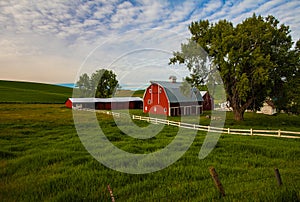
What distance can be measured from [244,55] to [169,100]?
14419 mm

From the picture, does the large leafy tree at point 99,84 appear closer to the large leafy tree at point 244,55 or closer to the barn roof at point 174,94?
the barn roof at point 174,94

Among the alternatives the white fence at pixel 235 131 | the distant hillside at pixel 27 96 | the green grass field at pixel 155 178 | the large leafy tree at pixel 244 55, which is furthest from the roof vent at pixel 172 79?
the distant hillside at pixel 27 96

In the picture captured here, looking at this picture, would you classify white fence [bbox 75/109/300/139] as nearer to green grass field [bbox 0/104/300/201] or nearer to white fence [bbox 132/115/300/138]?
white fence [bbox 132/115/300/138]

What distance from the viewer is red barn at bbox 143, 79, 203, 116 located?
37125mm

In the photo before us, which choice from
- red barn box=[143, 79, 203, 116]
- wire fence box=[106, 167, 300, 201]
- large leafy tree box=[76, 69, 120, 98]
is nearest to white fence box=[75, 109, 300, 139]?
red barn box=[143, 79, 203, 116]

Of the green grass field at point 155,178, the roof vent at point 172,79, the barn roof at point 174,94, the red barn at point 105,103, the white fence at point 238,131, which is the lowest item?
the green grass field at point 155,178

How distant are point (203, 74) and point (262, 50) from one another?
24.7 feet

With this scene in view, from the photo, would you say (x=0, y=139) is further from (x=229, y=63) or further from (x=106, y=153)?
(x=229, y=63)

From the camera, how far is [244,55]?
25.8 metres

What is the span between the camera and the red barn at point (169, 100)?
1462 inches

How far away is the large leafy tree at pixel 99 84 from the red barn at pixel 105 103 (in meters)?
14.0

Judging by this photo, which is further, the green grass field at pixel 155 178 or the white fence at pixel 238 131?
the white fence at pixel 238 131

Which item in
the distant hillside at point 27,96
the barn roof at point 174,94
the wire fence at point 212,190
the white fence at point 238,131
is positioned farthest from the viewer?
the distant hillside at point 27,96

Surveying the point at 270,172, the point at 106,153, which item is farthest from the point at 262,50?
the point at 106,153
